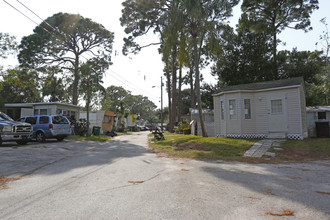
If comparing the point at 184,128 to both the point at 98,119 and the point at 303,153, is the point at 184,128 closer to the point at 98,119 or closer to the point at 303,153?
the point at 98,119

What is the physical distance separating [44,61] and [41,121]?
18.3m

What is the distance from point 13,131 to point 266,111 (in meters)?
15.7

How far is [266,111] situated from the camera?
1470 cm

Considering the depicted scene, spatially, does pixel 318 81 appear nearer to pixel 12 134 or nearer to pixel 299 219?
pixel 299 219

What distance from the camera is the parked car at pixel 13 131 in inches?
441

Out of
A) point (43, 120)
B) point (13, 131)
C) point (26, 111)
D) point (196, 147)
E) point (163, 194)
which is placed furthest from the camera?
point (26, 111)

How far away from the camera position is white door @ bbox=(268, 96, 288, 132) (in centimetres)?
1403

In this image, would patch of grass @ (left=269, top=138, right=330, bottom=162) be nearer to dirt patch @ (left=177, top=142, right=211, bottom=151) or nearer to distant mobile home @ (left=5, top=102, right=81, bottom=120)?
dirt patch @ (left=177, top=142, right=211, bottom=151)

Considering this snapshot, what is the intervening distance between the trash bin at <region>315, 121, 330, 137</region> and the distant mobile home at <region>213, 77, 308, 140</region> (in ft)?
3.39

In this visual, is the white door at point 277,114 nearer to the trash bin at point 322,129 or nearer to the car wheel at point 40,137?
the trash bin at point 322,129

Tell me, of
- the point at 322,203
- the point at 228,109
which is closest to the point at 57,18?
the point at 228,109

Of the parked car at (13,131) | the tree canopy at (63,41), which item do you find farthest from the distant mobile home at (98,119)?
the parked car at (13,131)

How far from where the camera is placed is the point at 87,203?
3.53m

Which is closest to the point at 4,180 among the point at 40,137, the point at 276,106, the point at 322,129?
the point at 40,137
